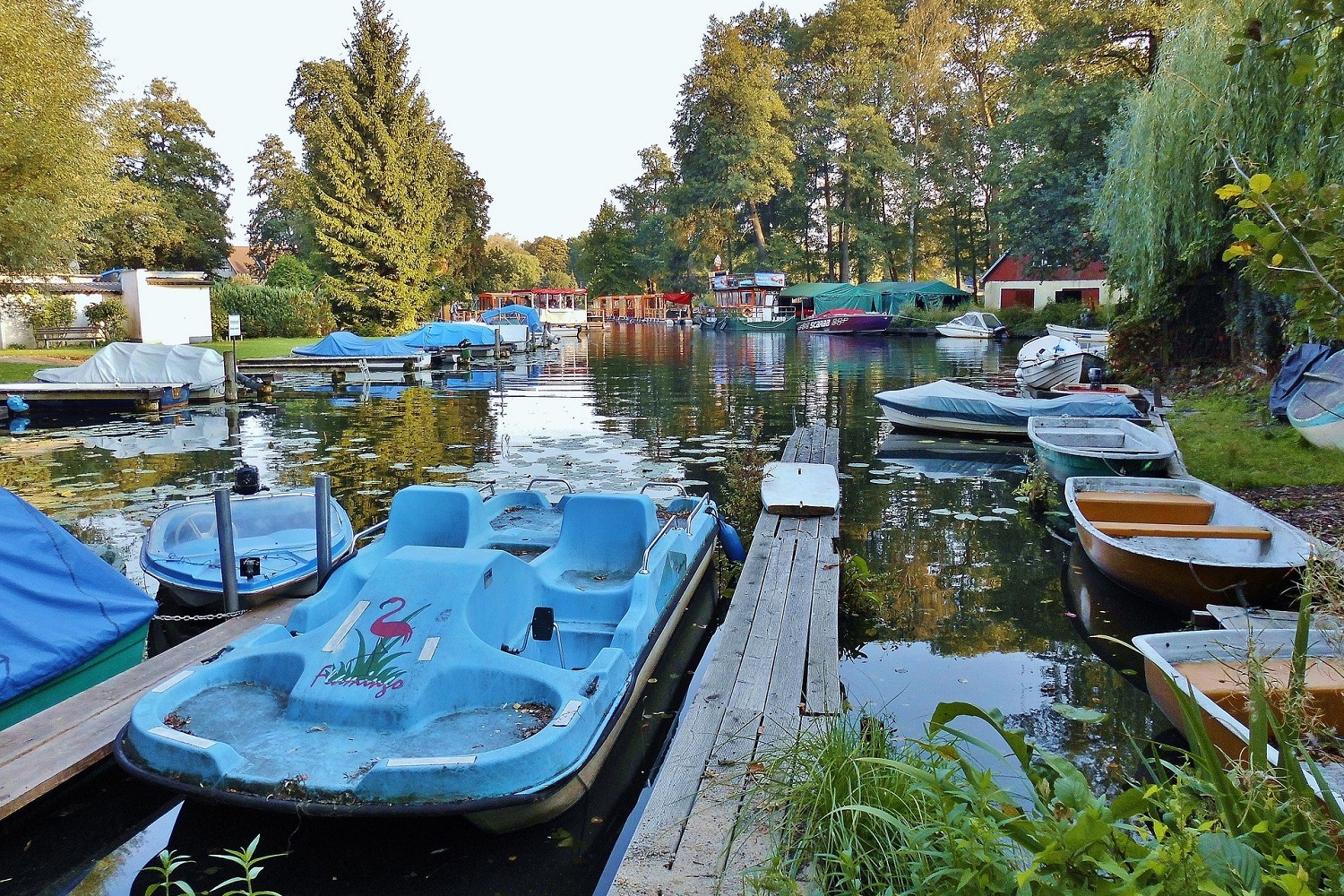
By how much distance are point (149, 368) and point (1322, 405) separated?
79.6 ft

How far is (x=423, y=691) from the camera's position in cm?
514

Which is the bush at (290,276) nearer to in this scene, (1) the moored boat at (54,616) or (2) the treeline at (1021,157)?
(2) the treeline at (1021,157)

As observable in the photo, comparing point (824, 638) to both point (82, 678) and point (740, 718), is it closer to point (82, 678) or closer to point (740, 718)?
point (740, 718)

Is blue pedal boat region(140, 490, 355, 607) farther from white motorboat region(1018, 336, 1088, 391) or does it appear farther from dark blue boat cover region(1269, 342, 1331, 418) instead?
white motorboat region(1018, 336, 1088, 391)

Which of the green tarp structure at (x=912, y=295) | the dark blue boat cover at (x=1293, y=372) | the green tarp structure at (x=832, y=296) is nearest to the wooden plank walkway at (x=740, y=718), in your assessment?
the dark blue boat cover at (x=1293, y=372)

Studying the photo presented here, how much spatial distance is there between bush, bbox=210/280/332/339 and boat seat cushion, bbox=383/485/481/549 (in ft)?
131

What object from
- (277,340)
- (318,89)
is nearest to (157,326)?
(277,340)

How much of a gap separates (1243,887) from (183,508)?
9391mm

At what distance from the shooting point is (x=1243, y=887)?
239 centimetres

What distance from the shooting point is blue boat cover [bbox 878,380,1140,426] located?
16.1 meters

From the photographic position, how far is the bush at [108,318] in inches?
1433

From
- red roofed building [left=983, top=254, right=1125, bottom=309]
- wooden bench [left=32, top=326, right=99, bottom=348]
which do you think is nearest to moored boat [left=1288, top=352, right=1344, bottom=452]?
red roofed building [left=983, top=254, right=1125, bottom=309]

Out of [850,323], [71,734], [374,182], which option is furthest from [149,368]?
[850,323]

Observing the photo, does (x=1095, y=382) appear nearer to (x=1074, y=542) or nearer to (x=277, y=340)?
(x=1074, y=542)
